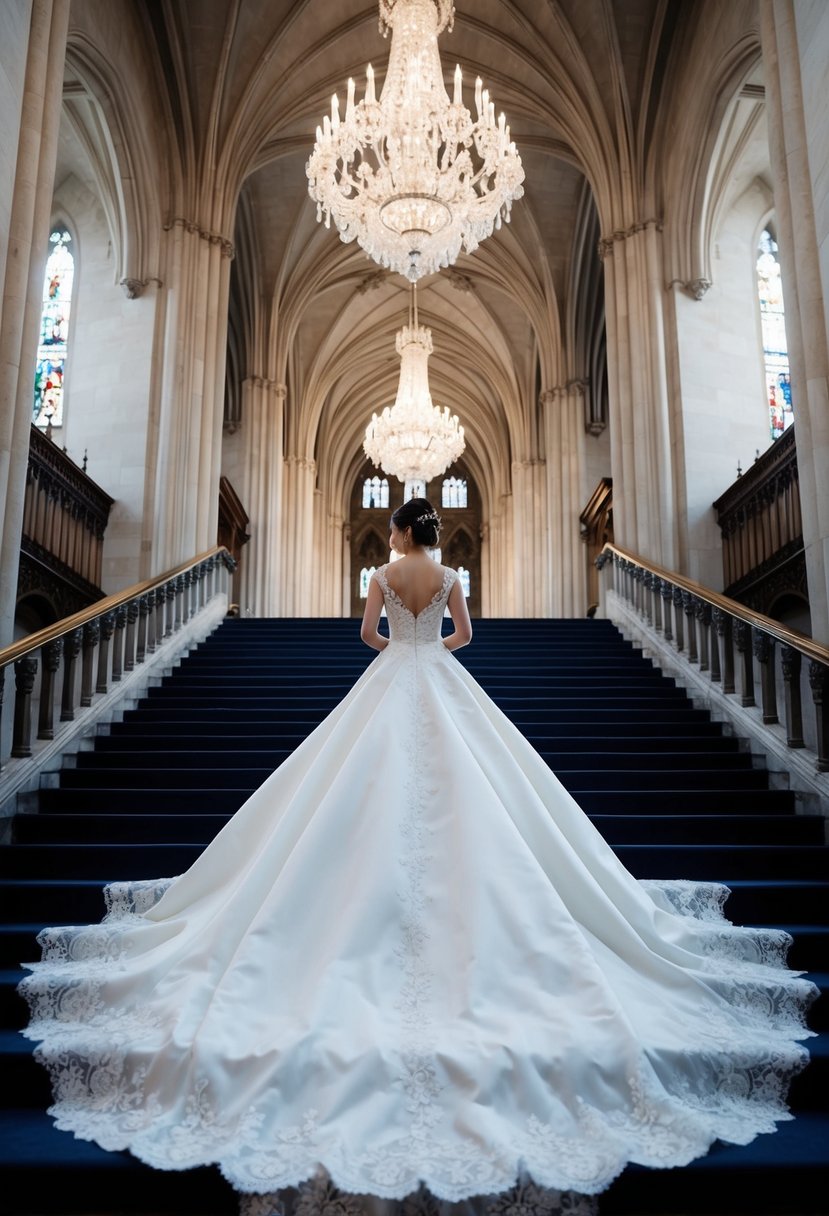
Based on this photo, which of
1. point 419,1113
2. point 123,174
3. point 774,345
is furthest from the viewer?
point 774,345

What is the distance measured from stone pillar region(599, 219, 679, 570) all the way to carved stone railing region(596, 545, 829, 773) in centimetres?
111

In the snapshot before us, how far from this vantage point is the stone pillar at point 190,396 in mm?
12445

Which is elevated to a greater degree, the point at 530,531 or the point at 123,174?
the point at 123,174

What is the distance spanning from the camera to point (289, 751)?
6531 mm

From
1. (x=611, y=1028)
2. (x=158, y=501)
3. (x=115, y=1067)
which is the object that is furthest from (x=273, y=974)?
(x=158, y=501)

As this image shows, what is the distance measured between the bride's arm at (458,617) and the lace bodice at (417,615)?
3 centimetres

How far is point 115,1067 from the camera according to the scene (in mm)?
2699

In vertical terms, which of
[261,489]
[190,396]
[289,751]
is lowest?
[289,751]

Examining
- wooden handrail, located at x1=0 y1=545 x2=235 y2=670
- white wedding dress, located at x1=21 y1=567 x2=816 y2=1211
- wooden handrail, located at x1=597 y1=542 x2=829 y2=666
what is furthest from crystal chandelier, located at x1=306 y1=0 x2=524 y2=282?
white wedding dress, located at x1=21 y1=567 x2=816 y2=1211

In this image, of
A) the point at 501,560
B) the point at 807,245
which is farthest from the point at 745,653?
the point at 501,560

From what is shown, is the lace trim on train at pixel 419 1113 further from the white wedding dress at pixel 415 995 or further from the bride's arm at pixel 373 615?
the bride's arm at pixel 373 615

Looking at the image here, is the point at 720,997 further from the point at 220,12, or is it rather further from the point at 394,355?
the point at 394,355

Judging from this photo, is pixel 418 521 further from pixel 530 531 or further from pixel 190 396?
pixel 530 531

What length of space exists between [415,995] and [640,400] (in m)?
11.2
